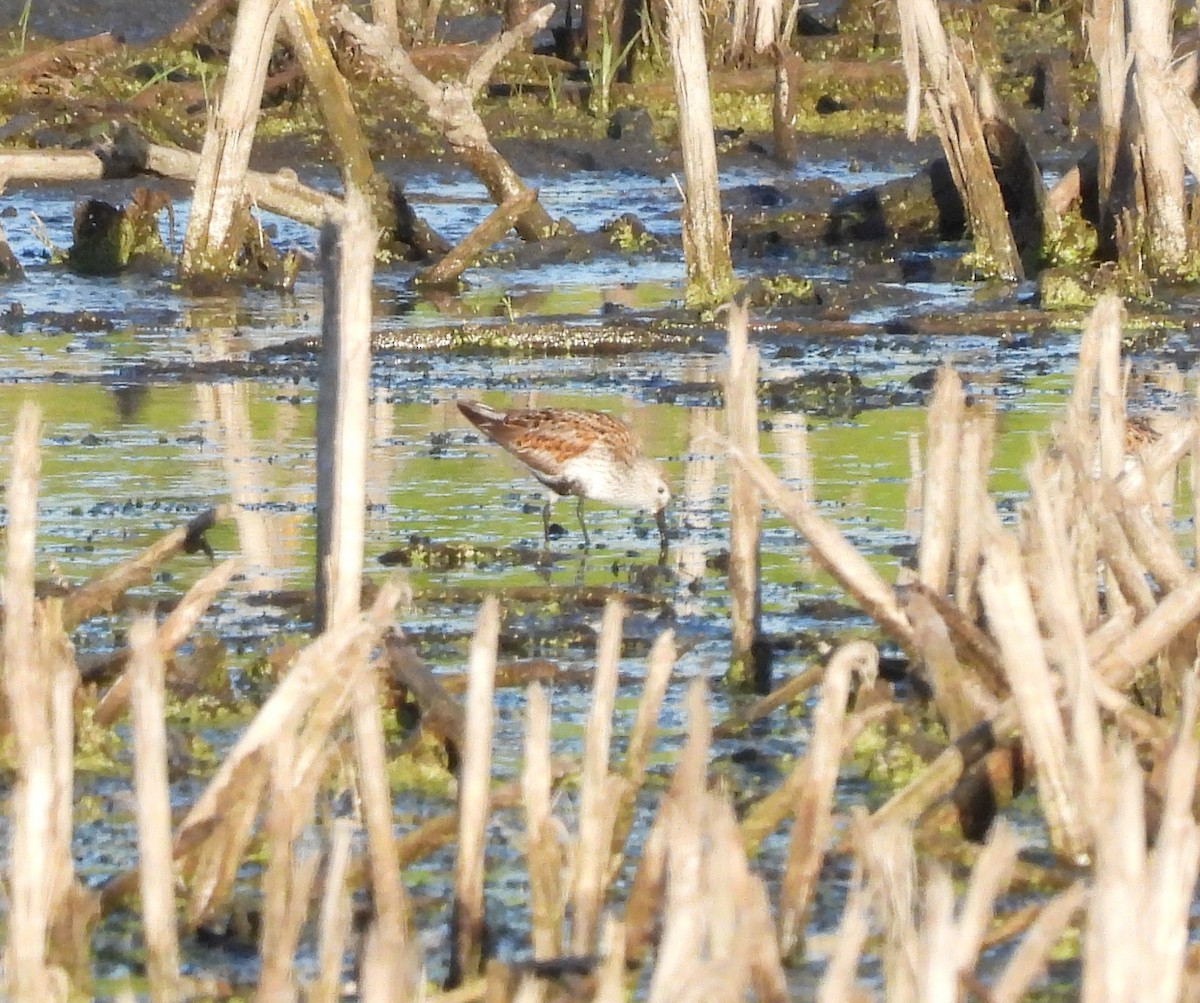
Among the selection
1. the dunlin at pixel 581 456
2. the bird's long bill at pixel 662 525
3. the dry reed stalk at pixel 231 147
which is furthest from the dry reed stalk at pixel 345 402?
the dry reed stalk at pixel 231 147

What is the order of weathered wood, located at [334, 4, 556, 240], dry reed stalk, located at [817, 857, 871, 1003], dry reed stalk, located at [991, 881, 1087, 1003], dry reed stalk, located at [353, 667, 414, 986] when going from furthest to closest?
weathered wood, located at [334, 4, 556, 240], dry reed stalk, located at [353, 667, 414, 986], dry reed stalk, located at [991, 881, 1087, 1003], dry reed stalk, located at [817, 857, 871, 1003]

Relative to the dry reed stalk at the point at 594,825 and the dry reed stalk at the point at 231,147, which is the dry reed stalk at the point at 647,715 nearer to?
the dry reed stalk at the point at 594,825

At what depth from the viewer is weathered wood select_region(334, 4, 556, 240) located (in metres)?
12.4

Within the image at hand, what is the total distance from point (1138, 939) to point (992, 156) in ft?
41.1

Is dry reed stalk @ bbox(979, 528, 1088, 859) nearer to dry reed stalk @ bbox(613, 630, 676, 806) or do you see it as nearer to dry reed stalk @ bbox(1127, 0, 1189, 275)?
A: dry reed stalk @ bbox(613, 630, 676, 806)

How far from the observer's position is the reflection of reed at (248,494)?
7582mm

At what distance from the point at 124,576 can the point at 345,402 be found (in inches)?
47.0

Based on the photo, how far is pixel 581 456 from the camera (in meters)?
8.38

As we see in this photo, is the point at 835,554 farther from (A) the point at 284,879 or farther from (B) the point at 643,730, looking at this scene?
(A) the point at 284,879

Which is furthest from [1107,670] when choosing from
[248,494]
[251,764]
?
[248,494]

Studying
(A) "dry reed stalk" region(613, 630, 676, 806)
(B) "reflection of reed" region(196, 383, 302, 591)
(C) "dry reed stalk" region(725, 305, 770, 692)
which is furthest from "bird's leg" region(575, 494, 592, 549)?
(A) "dry reed stalk" region(613, 630, 676, 806)

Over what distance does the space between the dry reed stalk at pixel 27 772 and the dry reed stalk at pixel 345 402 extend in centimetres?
64

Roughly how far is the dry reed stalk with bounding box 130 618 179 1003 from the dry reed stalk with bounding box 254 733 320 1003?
0.49 feet

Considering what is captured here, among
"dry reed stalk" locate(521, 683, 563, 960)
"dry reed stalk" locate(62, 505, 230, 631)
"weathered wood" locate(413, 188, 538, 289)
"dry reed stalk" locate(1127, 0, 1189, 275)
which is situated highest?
"dry reed stalk" locate(1127, 0, 1189, 275)
